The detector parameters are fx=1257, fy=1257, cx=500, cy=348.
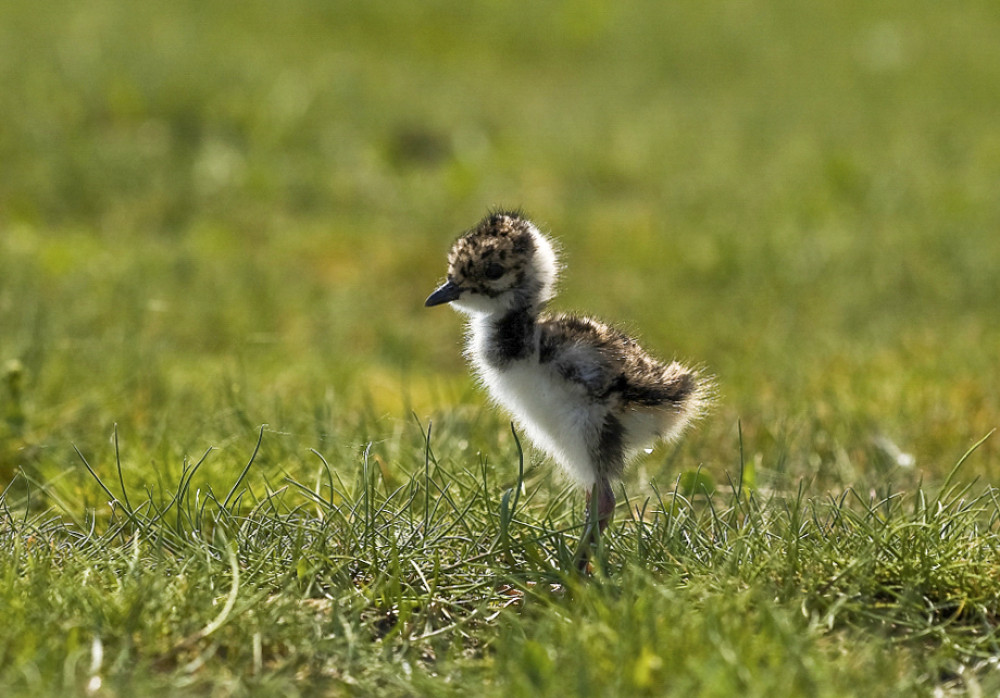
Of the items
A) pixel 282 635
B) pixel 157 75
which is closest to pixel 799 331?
pixel 282 635

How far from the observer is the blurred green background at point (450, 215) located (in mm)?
5594

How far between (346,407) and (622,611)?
2893 millimetres

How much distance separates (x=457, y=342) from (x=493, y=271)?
3558 mm

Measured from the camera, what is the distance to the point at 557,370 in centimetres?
384

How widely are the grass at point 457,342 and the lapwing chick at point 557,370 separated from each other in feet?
0.76

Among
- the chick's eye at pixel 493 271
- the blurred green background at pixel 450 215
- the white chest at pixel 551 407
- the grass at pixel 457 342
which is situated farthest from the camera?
the blurred green background at pixel 450 215

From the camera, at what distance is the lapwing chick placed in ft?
12.5

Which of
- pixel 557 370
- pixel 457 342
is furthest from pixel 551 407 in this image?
pixel 457 342

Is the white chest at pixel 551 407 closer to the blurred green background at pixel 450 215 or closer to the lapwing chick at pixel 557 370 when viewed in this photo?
the lapwing chick at pixel 557 370

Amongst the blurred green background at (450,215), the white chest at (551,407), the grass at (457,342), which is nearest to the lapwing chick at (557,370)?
the white chest at (551,407)

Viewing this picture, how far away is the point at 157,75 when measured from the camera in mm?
10844

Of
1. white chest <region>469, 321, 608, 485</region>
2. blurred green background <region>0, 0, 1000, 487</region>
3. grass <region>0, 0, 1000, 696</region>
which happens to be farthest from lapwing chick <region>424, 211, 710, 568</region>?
blurred green background <region>0, 0, 1000, 487</region>

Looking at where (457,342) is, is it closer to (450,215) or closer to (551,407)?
(450,215)

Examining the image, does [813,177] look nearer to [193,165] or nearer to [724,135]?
[724,135]
